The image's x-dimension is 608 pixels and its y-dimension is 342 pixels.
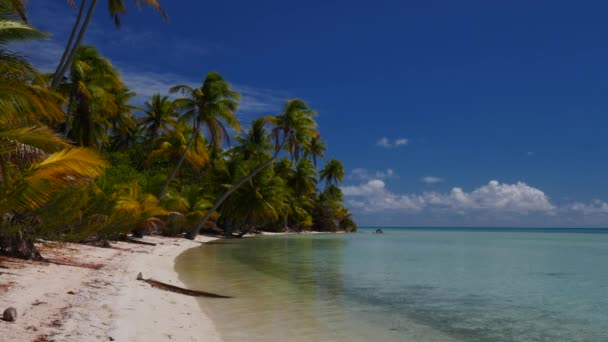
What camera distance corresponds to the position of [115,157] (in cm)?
2791

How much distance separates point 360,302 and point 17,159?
656 cm

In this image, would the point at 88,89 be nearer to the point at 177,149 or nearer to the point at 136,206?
the point at 136,206

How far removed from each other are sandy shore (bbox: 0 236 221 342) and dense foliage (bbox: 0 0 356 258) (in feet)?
2.80

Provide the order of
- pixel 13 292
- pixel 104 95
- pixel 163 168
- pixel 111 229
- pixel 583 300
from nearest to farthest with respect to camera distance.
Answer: pixel 13 292
pixel 583 300
pixel 111 229
pixel 104 95
pixel 163 168

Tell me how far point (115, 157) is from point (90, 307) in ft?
77.3

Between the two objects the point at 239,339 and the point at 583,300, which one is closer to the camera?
the point at 239,339

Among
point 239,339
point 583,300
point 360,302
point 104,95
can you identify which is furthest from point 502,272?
point 104,95

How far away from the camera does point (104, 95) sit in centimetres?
2059

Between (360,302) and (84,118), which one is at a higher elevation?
(84,118)

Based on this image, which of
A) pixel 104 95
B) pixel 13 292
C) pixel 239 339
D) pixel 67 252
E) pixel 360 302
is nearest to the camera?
pixel 239 339

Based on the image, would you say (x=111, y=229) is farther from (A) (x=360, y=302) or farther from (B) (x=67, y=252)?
(A) (x=360, y=302)

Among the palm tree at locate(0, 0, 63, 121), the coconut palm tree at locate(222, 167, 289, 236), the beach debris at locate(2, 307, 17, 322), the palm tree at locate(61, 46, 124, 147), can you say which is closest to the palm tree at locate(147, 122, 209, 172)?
the coconut palm tree at locate(222, 167, 289, 236)

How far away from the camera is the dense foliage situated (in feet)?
21.5

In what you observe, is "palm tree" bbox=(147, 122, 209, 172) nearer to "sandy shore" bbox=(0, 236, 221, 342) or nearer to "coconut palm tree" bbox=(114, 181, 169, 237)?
"coconut palm tree" bbox=(114, 181, 169, 237)
